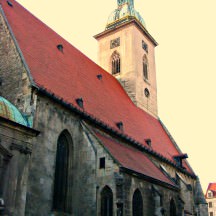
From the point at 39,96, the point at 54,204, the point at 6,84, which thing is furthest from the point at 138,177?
the point at 6,84

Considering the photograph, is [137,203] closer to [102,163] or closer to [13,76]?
[102,163]

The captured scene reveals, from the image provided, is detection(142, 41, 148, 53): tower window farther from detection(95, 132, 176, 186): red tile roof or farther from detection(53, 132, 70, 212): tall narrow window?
detection(53, 132, 70, 212): tall narrow window

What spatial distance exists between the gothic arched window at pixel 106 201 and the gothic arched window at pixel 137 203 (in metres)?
1.54

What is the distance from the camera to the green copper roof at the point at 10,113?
15.3 m

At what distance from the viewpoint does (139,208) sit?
18.4 meters

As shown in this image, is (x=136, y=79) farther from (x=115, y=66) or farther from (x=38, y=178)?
(x=38, y=178)

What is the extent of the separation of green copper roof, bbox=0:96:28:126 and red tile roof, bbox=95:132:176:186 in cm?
477

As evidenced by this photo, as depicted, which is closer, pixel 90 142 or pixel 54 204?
pixel 54 204

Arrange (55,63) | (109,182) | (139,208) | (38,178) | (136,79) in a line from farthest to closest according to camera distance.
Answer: (136,79) < (55,63) < (139,208) < (109,182) < (38,178)

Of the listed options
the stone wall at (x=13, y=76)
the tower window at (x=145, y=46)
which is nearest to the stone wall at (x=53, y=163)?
the stone wall at (x=13, y=76)


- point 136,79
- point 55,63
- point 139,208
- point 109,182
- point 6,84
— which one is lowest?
point 139,208

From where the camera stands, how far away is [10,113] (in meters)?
15.6

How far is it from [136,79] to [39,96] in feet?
53.0

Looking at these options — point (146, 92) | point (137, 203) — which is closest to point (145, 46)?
point (146, 92)
